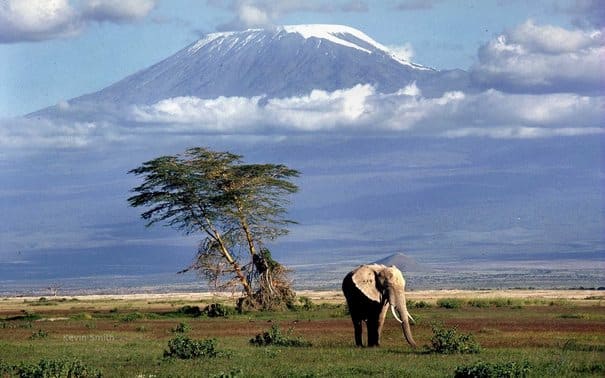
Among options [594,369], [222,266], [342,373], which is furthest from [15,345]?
[222,266]

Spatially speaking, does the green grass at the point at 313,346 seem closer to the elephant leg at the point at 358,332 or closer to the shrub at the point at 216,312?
the elephant leg at the point at 358,332

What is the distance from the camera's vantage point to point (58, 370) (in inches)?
1048

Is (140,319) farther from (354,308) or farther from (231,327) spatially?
(354,308)

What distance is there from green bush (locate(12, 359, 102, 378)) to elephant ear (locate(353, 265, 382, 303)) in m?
11.1

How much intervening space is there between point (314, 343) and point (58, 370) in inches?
493

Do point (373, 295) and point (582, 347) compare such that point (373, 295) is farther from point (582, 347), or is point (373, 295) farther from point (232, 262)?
point (232, 262)

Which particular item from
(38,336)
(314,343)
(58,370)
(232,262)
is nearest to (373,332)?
(314,343)

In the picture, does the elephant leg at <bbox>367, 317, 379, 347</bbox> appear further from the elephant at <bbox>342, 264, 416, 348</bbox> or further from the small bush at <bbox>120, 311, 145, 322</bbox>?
the small bush at <bbox>120, 311, 145, 322</bbox>

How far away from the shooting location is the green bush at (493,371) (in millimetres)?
25234

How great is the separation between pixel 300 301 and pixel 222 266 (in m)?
5.21

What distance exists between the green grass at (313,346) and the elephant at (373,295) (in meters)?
0.99

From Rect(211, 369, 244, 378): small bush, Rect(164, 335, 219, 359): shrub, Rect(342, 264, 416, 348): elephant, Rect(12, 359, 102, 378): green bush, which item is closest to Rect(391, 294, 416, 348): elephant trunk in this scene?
Rect(342, 264, 416, 348): elephant

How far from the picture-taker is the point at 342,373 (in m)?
28.0

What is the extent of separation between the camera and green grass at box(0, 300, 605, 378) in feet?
93.3
